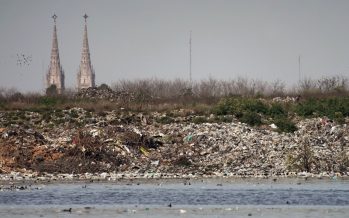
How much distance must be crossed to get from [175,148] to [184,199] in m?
16.2

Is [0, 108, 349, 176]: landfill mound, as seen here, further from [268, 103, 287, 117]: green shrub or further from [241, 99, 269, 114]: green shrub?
[241, 99, 269, 114]: green shrub

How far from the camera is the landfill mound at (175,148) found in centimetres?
4247

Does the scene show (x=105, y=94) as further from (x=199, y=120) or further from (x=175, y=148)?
(x=175, y=148)

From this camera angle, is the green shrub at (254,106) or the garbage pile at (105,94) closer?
the green shrub at (254,106)

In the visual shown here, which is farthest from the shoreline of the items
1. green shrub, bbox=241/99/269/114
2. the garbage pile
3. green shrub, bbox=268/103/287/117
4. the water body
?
the garbage pile

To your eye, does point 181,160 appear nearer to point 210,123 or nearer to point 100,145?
point 100,145

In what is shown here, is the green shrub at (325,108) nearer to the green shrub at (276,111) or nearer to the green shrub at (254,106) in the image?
the green shrub at (276,111)

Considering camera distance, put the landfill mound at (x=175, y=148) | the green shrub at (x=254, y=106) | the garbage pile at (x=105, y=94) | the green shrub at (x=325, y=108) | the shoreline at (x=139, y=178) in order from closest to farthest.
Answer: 1. the shoreline at (x=139, y=178)
2. the landfill mound at (x=175, y=148)
3. the green shrub at (x=325, y=108)
4. the green shrub at (x=254, y=106)
5. the garbage pile at (x=105, y=94)

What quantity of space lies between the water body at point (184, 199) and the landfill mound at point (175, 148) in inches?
188

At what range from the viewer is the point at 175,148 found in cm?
4728

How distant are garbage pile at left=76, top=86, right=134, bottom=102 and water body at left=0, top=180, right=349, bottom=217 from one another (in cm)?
2736

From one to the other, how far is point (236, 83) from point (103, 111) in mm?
20432

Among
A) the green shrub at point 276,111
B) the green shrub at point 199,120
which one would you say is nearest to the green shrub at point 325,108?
the green shrub at point 276,111

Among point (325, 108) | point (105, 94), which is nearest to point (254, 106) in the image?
point (325, 108)
